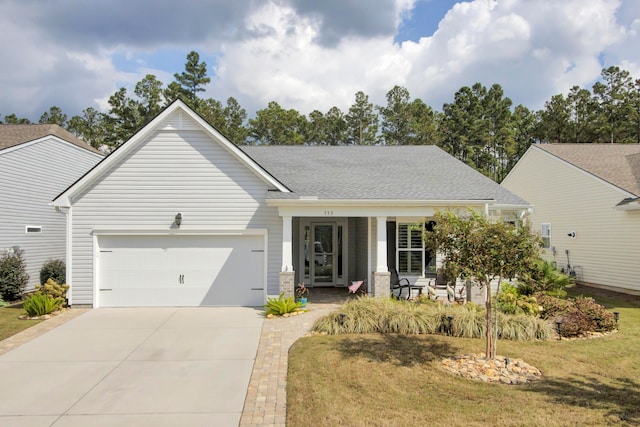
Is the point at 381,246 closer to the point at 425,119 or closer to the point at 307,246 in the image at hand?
the point at 307,246

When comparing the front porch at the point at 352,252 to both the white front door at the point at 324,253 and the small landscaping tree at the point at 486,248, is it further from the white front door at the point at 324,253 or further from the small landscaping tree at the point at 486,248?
the small landscaping tree at the point at 486,248

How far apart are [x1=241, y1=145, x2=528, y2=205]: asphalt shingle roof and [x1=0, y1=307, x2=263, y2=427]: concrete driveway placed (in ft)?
15.0

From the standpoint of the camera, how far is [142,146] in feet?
38.9

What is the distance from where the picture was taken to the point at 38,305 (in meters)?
10.7

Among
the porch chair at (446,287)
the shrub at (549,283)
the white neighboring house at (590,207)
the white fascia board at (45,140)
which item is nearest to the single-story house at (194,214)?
the porch chair at (446,287)

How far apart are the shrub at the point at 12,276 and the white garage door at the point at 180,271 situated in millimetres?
4312

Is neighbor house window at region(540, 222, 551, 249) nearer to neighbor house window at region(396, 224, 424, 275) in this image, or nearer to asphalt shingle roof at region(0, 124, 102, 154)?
neighbor house window at region(396, 224, 424, 275)

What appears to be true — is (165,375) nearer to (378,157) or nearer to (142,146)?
(142,146)

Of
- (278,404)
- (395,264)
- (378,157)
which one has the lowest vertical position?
(278,404)

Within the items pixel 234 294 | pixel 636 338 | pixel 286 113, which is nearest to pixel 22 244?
pixel 234 294

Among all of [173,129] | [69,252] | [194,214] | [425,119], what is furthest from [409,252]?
[425,119]

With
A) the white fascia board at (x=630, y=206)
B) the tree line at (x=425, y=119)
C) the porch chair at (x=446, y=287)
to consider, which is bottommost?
the porch chair at (x=446, y=287)

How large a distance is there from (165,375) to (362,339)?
3.83 meters

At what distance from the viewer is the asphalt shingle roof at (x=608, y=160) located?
16.0 meters
